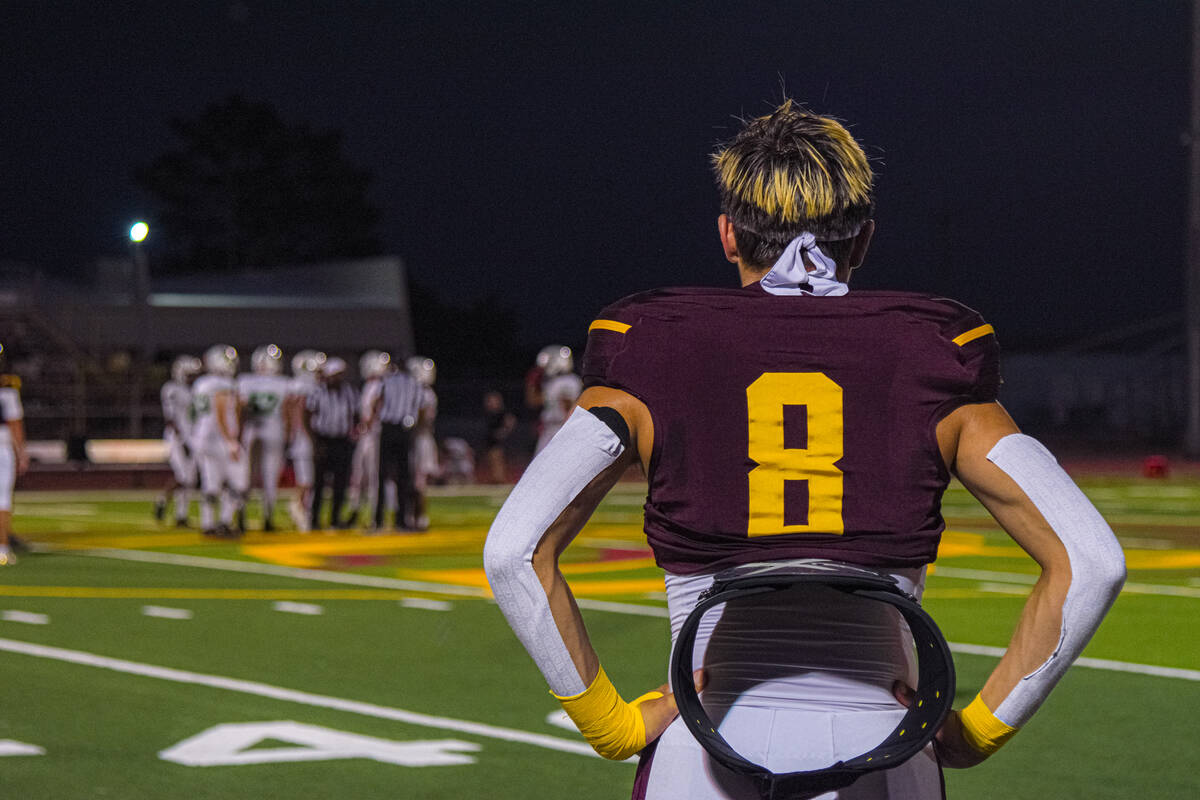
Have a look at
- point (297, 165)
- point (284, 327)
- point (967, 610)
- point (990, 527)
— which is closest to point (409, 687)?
point (967, 610)

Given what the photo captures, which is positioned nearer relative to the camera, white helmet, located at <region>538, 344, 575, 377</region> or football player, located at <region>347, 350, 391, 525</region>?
football player, located at <region>347, 350, 391, 525</region>

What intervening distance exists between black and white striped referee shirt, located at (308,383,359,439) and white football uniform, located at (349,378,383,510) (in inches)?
7.0

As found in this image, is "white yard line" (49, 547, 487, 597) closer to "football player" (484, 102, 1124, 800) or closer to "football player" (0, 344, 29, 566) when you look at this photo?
"football player" (0, 344, 29, 566)

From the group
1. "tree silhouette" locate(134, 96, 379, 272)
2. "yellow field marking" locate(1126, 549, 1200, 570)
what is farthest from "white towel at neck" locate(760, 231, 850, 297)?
"tree silhouette" locate(134, 96, 379, 272)

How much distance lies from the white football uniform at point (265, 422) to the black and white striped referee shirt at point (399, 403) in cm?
141

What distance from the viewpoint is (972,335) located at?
90.0 inches

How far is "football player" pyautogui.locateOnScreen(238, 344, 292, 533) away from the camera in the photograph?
61.3 feet

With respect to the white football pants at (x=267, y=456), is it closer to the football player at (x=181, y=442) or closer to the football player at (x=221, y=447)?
the football player at (x=221, y=447)

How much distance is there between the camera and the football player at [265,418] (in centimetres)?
1869

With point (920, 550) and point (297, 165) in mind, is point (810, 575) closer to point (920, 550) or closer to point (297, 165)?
point (920, 550)

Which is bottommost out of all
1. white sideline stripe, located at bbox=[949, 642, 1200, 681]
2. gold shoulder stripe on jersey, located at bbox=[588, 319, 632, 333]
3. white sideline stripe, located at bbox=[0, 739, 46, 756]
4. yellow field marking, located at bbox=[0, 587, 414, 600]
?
yellow field marking, located at bbox=[0, 587, 414, 600]

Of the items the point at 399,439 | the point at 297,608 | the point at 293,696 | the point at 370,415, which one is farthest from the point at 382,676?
the point at 370,415

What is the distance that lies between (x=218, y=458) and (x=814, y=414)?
53.2 ft

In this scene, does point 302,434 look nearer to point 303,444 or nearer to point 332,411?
point 303,444
